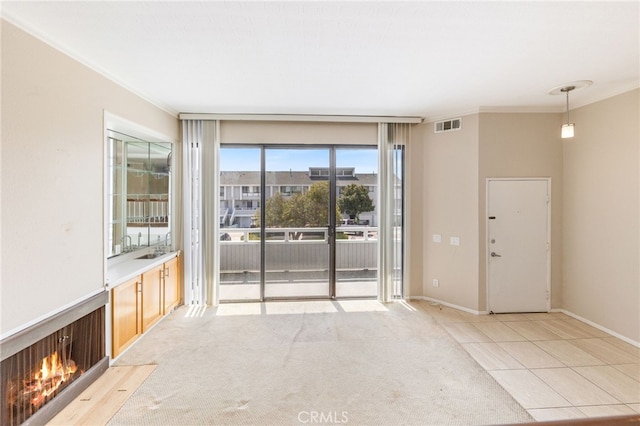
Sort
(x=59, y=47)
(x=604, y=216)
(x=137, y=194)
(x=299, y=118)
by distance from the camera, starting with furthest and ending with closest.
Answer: (x=299, y=118) < (x=137, y=194) < (x=604, y=216) < (x=59, y=47)

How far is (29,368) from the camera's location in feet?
7.02

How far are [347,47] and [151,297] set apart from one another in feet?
11.5

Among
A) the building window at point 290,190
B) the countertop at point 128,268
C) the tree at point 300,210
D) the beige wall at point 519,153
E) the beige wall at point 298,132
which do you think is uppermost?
the beige wall at point 298,132

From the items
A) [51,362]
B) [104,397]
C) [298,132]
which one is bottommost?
[104,397]

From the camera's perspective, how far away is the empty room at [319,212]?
2088 millimetres

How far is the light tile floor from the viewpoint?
2333mm

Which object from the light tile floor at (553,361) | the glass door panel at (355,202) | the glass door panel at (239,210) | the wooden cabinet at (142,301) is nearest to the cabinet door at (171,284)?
the wooden cabinet at (142,301)

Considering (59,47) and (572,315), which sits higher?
(59,47)

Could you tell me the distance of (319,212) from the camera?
4.62 metres

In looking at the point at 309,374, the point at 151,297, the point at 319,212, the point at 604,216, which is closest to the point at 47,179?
the point at 151,297

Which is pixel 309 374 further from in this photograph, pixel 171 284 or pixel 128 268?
pixel 171 284

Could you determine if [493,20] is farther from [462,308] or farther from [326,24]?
[462,308]

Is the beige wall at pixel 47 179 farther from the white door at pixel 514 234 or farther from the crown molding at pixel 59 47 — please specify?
the white door at pixel 514 234

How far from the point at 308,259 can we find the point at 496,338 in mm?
2643
